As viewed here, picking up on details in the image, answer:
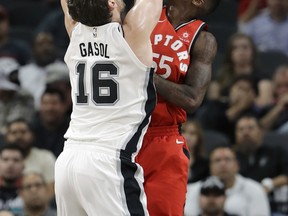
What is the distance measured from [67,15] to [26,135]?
4.33m

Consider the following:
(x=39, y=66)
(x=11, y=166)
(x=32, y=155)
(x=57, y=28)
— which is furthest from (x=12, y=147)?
(x=57, y=28)

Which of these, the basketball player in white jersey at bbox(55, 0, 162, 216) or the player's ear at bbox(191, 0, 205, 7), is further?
the player's ear at bbox(191, 0, 205, 7)

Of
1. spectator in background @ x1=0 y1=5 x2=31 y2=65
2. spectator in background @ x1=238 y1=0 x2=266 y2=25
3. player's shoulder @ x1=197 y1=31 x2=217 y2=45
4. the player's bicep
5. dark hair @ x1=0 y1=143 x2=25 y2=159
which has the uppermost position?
player's shoulder @ x1=197 y1=31 x2=217 y2=45

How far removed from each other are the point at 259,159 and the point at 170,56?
4152mm

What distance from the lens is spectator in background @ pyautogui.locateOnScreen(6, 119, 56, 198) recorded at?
9719mm

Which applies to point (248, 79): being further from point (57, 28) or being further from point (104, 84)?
point (104, 84)

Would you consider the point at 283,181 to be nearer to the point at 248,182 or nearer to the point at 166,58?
the point at 248,182

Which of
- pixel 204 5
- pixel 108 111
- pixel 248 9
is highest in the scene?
pixel 204 5

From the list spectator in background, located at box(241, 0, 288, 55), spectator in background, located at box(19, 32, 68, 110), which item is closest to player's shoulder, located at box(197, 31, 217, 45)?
spectator in background, located at box(19, 32, 68, 110)

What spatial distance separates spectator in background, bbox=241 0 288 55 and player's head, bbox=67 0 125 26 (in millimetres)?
6763

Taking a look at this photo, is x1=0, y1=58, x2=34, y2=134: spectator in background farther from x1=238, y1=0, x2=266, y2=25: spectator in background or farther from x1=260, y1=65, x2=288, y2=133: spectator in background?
x1=238, y1=0, x2=266, y2=25: spectator in background

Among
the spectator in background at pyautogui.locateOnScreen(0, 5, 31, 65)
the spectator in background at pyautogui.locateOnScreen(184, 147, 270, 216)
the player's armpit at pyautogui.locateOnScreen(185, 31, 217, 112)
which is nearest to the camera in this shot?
the player's armpit at pyautogui.locateOnScreen(185, 31, 217, 112)

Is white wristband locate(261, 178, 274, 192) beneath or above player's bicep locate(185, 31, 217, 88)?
beneath

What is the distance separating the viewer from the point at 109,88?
17.7 feet
